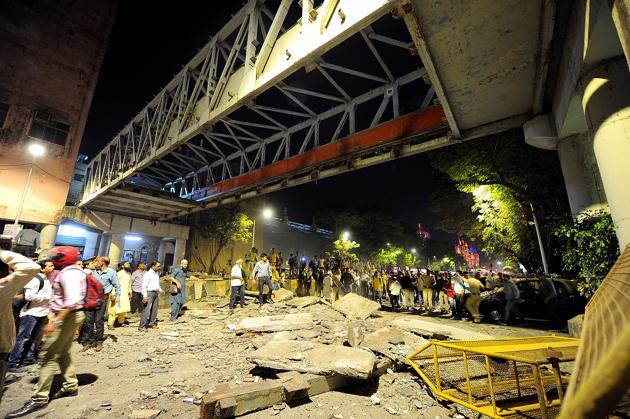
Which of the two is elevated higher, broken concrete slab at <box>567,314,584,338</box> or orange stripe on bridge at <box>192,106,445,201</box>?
orange stripe on bridge at <box>192,106,445,201</box>

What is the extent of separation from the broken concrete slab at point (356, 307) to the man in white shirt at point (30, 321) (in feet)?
24.2

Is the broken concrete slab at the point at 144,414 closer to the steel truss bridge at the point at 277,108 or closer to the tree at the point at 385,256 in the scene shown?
the steel truss bridge at the point at 277,108

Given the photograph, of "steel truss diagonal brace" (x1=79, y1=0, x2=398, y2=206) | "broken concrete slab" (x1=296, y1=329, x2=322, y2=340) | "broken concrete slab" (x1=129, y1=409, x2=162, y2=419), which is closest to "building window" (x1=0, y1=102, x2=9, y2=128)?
"steel truss diagonal brace" (x1=79, y1=0, x2=398, y2=206)

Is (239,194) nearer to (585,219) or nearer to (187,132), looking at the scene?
(187,132)

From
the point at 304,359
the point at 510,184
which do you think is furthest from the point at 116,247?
the point at 510,184

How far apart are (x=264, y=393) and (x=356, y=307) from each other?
575 cm

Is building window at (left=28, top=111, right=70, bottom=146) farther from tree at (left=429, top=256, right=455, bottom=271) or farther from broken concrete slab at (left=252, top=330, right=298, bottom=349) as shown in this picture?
tree at (left=429, top=256, right=455, bottom=271)

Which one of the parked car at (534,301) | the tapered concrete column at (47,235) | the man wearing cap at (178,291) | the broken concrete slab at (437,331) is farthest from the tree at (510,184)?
the tapered concrete column at (47,235)

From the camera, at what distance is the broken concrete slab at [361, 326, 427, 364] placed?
504cm

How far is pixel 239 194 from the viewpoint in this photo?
12.8 metres

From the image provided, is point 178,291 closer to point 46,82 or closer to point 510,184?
point 510,184

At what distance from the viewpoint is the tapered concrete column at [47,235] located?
14.3 m

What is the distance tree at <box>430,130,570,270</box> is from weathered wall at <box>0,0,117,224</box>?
21.4 m

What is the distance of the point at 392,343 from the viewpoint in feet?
18.0
